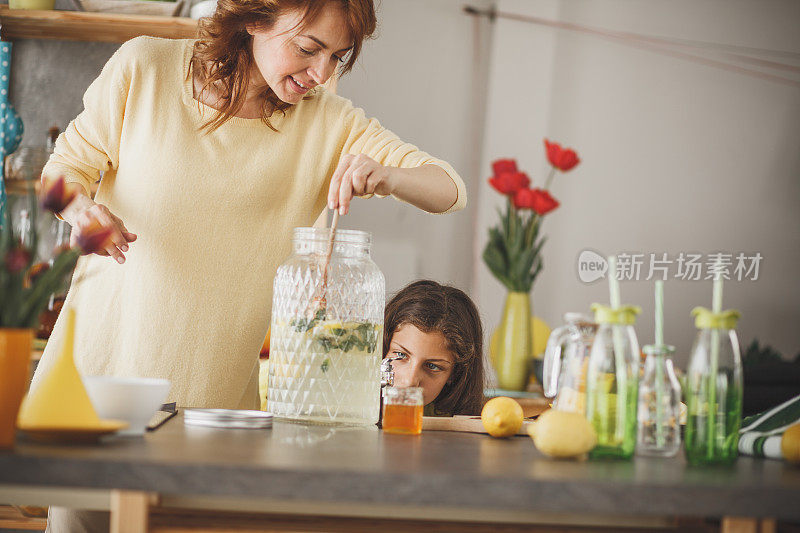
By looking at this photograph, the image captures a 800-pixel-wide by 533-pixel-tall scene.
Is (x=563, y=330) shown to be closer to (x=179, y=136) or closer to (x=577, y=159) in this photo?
(x=179, y=136)

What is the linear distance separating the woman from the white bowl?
0.61 m

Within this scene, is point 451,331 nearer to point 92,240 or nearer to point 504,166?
point 92,240

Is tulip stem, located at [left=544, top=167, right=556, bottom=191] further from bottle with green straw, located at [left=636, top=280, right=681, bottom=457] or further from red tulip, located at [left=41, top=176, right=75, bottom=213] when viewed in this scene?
red tulip, located at [left=41, top=176, right=75, bottom=213]

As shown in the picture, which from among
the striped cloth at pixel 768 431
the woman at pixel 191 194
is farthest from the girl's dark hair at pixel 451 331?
the striped cloth at pixel 768 431

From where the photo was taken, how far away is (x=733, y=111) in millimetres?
3453

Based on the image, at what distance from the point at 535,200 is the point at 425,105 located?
66cm

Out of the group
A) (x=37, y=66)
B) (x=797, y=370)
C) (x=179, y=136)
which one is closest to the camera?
(x=179, y=136)

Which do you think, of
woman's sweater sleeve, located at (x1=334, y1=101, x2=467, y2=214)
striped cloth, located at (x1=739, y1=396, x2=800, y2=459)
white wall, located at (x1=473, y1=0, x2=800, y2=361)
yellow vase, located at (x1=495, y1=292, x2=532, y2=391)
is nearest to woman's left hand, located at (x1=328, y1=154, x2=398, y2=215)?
woman's sweater sleeve, located at (x1=334, y1=101, x2=467, y2=214)

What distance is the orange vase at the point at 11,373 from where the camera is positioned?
2.66ft

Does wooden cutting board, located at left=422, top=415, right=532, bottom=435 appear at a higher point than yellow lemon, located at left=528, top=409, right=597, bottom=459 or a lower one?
lower

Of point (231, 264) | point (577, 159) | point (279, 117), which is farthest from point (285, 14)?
point (577, 159)

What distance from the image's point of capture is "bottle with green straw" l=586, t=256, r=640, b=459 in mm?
961

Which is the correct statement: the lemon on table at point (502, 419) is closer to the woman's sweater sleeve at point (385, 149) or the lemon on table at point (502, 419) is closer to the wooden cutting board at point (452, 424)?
the wooden cutting board at point (452, 424)

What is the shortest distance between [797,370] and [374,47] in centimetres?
196
